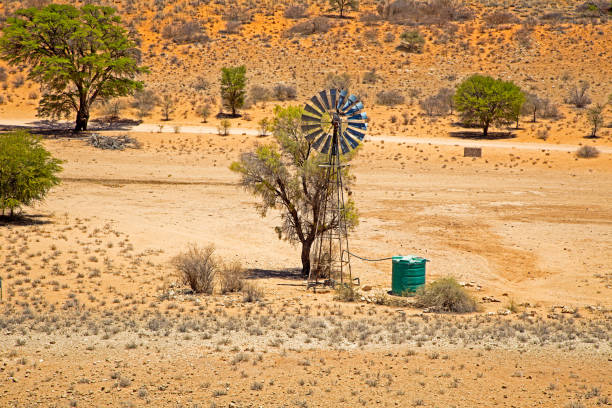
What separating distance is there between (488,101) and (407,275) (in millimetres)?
33920

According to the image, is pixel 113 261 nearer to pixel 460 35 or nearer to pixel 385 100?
pixel 385 100

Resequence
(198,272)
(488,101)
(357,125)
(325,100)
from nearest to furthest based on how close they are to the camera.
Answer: (198,272) → (325,100) → (357,125) → (488,101)

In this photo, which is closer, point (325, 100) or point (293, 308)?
point (293, 308)

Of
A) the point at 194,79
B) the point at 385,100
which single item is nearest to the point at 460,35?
the point at 385,100

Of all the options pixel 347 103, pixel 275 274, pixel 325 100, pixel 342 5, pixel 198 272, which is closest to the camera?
pixel 198 272

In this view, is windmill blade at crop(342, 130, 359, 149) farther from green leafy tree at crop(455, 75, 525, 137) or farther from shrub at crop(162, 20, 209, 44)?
shrub at crop(162, 20, 209, 44)

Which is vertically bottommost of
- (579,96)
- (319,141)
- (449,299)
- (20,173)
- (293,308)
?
(293,308)

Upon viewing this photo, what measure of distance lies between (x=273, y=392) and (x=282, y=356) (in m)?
1.40

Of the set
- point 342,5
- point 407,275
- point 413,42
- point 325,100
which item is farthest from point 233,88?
point 407,275

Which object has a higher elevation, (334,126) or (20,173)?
(334,126)

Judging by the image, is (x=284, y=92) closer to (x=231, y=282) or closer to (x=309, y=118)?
(x=309, y=118)

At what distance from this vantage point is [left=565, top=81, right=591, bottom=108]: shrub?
2213 inches

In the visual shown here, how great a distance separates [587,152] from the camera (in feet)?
138

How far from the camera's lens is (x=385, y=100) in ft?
189
